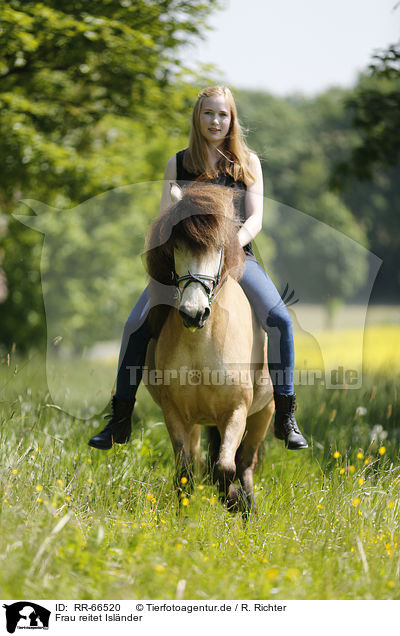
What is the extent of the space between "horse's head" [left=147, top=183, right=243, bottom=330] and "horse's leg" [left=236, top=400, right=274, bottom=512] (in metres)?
1.43

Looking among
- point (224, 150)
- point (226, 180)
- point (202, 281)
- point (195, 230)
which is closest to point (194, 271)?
point (202, 281)

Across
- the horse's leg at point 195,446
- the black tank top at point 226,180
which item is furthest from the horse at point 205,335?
the black tank top at point 226,180

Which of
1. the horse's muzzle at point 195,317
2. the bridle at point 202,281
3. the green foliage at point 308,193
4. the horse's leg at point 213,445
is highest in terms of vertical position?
the bridle at point 202,281

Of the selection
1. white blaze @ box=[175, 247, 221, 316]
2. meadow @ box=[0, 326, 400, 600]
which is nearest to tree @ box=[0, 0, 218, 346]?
meadow @ box=[0, 326, 400, 600]

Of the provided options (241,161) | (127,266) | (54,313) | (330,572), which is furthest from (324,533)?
(127,266)

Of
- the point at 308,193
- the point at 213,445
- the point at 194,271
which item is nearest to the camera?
the point at 194,271

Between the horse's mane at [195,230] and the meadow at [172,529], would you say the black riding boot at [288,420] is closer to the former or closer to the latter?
the meadow at [172,529]

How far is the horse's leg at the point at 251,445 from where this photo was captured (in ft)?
14.8

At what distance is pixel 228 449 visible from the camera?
3.74 meters

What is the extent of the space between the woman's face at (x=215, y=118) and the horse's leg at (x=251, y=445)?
199 centimetres

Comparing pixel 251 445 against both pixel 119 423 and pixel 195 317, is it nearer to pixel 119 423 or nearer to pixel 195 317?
pixel 119 423

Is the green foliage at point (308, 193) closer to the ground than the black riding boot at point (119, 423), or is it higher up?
closer to the ground

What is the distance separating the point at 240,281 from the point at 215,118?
111 cm
